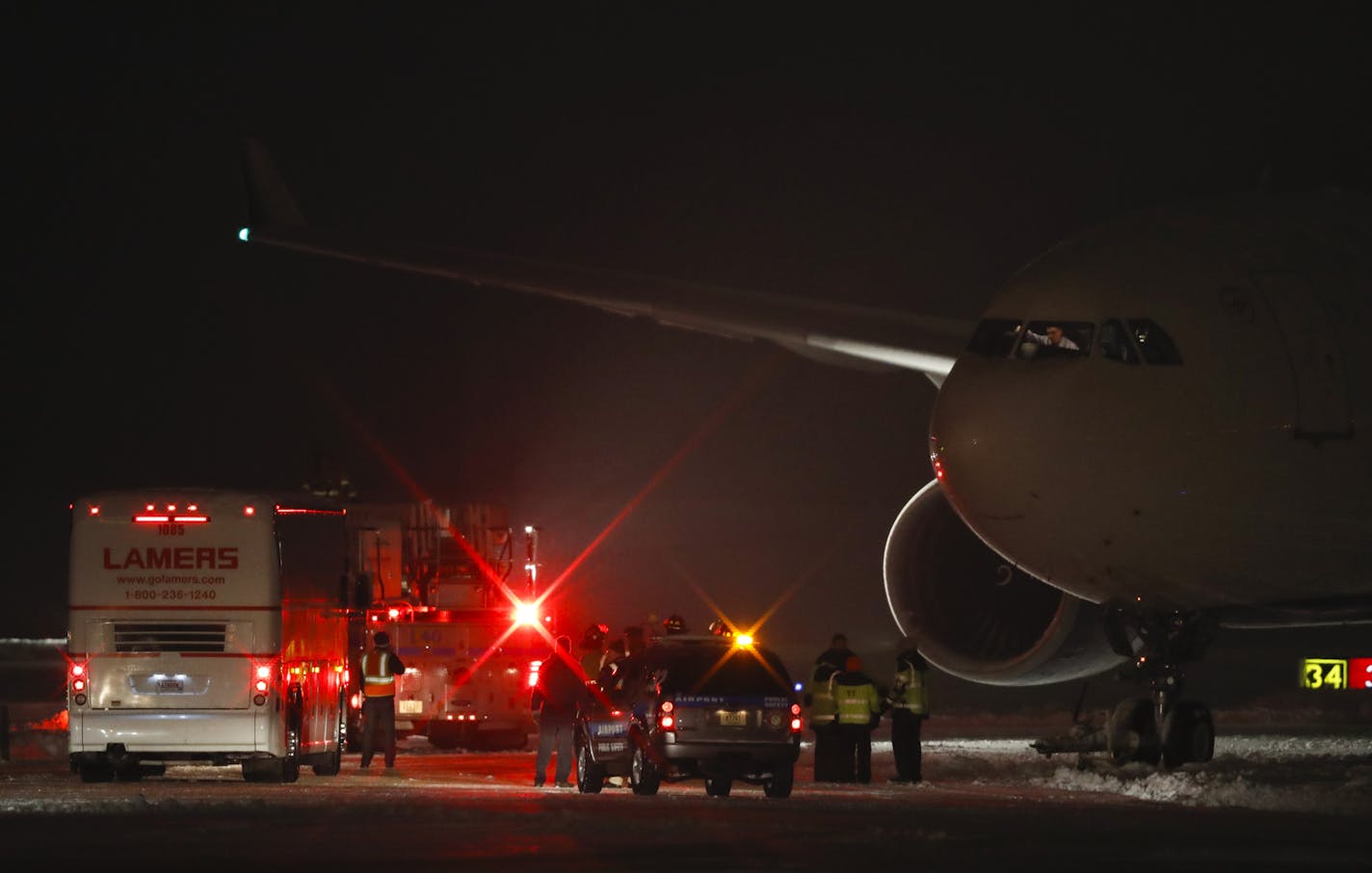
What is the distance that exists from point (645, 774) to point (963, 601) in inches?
138

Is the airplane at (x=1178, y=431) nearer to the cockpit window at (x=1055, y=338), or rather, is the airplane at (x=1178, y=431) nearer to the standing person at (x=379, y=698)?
the cockpit window at (x=1055, y=338)

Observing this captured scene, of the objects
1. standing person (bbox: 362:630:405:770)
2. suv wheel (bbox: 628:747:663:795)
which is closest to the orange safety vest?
standing person (bbox: 362:630:405:770)

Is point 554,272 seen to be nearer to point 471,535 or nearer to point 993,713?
point 471,535

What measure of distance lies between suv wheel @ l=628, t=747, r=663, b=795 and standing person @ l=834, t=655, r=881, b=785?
243 centimetres

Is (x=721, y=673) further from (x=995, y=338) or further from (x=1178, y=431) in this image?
(x=1178, y=431)

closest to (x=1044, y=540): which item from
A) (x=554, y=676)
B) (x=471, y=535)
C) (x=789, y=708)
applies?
(x=789, y=708)

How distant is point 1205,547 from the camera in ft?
53.8

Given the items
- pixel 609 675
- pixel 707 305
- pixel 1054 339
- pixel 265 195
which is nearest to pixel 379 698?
pixel 609 675

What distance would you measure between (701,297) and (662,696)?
7.44 metres

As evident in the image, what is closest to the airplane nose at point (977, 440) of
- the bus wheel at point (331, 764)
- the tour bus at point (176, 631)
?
the tour bus at point (176, 631)

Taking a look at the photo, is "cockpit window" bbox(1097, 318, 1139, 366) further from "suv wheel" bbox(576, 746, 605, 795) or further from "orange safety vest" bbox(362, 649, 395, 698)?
"orange safety vest" bbox(362, 649, 395, 698)

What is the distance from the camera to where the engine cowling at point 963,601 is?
2053cm

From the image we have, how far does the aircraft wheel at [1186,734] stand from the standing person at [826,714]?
4.64 m

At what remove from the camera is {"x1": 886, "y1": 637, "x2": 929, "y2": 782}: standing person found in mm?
21172
